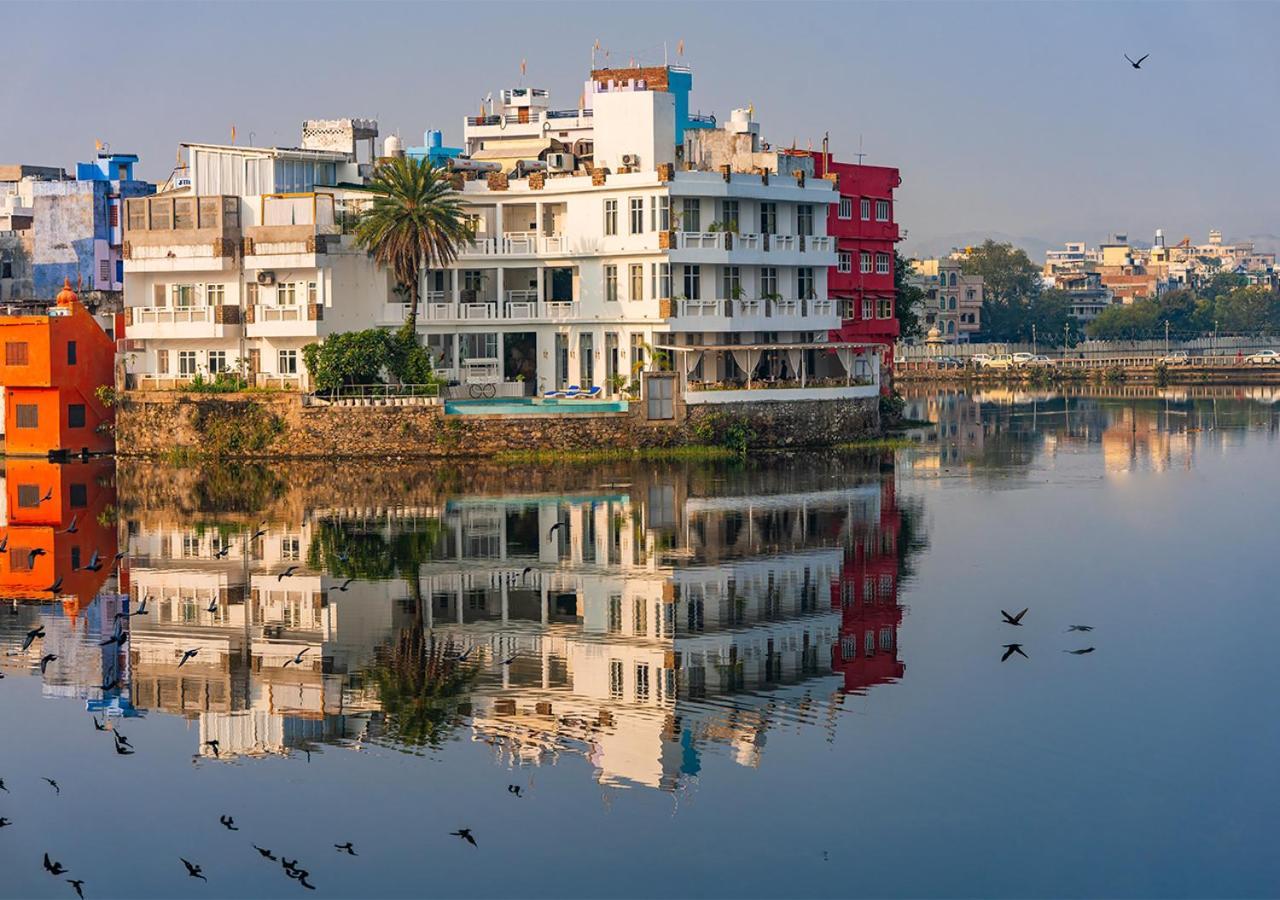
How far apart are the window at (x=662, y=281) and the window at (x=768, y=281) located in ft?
14.1

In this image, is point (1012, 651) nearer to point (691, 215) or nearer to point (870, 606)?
point (870, 606)

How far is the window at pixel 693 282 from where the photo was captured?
2584 inches

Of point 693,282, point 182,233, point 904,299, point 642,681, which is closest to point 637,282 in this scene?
point 693,282

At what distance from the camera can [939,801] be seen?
24.2m

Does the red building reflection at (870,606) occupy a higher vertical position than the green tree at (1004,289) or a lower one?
lower

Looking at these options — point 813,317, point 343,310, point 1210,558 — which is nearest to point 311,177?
point 343,310

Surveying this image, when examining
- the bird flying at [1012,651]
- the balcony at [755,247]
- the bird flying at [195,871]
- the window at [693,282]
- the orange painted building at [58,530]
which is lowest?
the bird flying at [195,871]

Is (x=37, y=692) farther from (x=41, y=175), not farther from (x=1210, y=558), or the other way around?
(x=41, y=175)

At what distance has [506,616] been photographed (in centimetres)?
3684

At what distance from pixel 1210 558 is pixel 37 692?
85.6 ft

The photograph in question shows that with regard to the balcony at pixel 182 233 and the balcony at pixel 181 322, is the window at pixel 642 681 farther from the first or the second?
the balcony at pixel 182 233

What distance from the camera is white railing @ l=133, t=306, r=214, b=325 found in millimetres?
67812

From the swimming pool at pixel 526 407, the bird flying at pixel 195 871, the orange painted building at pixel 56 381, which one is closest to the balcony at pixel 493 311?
the swimming pool at pixel 526 407

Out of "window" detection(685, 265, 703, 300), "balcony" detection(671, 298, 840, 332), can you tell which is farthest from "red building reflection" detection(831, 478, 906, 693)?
"window" detection(685, 265, 703, 300)
